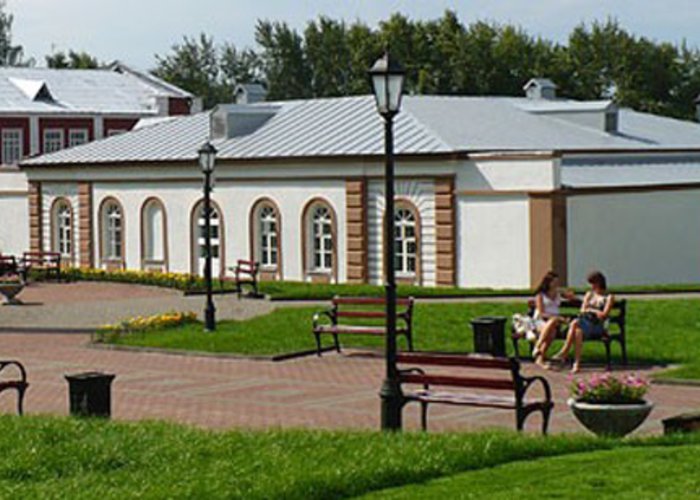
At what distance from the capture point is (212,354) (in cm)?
2127

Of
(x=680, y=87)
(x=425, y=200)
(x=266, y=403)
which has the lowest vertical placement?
(x=266, y=403)

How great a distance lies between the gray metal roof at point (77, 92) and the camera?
222 ft

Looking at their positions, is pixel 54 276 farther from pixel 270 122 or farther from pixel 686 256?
pixel 686 256

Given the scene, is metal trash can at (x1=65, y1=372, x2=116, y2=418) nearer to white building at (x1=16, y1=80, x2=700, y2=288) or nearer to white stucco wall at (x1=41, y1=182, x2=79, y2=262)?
white building at (x1=16, y1=80, x2=700, y2=288)

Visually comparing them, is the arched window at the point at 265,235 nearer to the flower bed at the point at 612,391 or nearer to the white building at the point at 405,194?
the white building at the point at 405,194

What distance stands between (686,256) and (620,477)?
95.5ft

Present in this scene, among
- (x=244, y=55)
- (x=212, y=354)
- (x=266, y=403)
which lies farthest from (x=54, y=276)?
(x=244, y=55)

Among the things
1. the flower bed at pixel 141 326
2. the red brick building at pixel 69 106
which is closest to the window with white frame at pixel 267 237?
the flower bed at pixel 141 326

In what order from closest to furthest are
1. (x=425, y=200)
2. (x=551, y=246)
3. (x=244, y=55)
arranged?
(x=551, y=246)
(x=425, y=200)
(x=244, y=55)

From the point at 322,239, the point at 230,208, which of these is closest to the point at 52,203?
the point at 230,208

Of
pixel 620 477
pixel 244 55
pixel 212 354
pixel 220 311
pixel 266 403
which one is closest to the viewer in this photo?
pixel 620 477

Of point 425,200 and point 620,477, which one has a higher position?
point 425,200

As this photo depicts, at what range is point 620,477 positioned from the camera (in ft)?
32.8

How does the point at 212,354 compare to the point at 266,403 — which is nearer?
the point at 266,403
